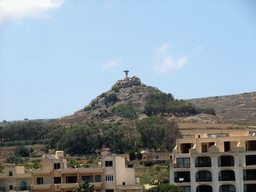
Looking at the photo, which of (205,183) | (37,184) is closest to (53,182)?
(37,184)

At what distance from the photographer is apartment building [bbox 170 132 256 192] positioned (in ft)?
261

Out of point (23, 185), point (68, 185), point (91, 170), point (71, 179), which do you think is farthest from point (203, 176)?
point (23, 185)

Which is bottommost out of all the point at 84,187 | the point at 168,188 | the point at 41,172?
the point at 168,188

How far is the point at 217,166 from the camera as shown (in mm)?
80938

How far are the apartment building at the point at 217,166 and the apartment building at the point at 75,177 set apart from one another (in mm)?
5818

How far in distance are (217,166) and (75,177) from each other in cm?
1711

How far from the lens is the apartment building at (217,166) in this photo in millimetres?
79562

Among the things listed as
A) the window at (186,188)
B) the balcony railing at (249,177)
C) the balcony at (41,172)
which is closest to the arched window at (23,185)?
the balcony at (41,172)

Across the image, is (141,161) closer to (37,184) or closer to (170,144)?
(170,144)

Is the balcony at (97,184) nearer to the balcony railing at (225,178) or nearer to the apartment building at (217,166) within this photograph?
the apartment building at (217,166)

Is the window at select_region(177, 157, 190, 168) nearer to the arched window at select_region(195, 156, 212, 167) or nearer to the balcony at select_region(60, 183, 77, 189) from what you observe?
the arched window at select_region(195, 156, 212, 167)

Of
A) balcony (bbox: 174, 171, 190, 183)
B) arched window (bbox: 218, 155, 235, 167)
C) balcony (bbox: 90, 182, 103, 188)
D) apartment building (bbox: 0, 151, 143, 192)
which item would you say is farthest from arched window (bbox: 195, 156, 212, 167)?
balcony (bbox: 90, 182, 103, 188)

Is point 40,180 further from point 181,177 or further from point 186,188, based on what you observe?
point 186,188

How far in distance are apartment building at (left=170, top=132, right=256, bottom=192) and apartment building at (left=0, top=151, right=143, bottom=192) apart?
5.82 m
